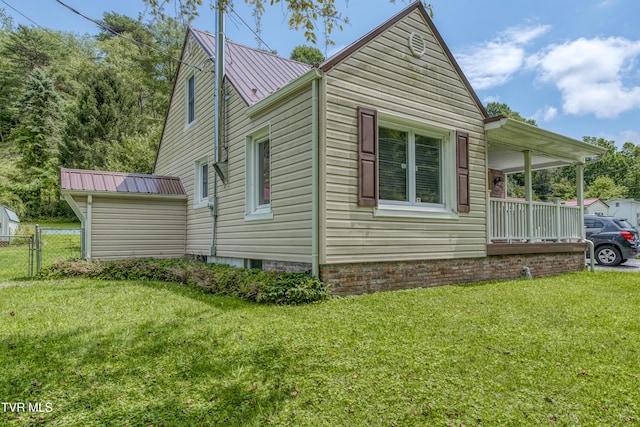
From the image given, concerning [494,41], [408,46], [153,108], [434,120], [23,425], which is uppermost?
[153,108]

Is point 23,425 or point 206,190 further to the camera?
point 206,190

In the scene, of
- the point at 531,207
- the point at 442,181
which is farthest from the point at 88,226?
the point at 531,207

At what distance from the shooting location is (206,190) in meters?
10.4

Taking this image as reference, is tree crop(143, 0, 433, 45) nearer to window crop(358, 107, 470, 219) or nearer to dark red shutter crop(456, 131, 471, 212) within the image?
window crop(358, 107, 470, 219)

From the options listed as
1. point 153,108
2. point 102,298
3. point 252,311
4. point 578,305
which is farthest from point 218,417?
point 153,108

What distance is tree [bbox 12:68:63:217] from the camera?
80.9 feet

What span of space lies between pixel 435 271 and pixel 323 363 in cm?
453

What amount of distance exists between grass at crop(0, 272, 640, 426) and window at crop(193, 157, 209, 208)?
533cm

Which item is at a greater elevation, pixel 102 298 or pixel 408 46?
pixel 408 46

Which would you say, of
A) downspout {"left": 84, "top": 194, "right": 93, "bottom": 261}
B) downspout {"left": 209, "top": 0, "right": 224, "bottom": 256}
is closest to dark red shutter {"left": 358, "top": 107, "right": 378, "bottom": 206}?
downspout {"left": 209, "top": 0, "right": 224, "bottom": 256}

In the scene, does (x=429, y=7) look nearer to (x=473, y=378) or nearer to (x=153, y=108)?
(x=473, y=378)

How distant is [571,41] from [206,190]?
788 inches

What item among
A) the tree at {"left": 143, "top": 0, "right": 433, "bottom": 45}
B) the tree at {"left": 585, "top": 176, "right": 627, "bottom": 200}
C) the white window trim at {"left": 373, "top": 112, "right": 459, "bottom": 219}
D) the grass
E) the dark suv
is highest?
the tree at {"left": 585, "top": 176, "right": 627, "bottom": 200}

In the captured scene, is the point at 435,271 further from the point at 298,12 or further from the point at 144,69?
the point at 144,69
